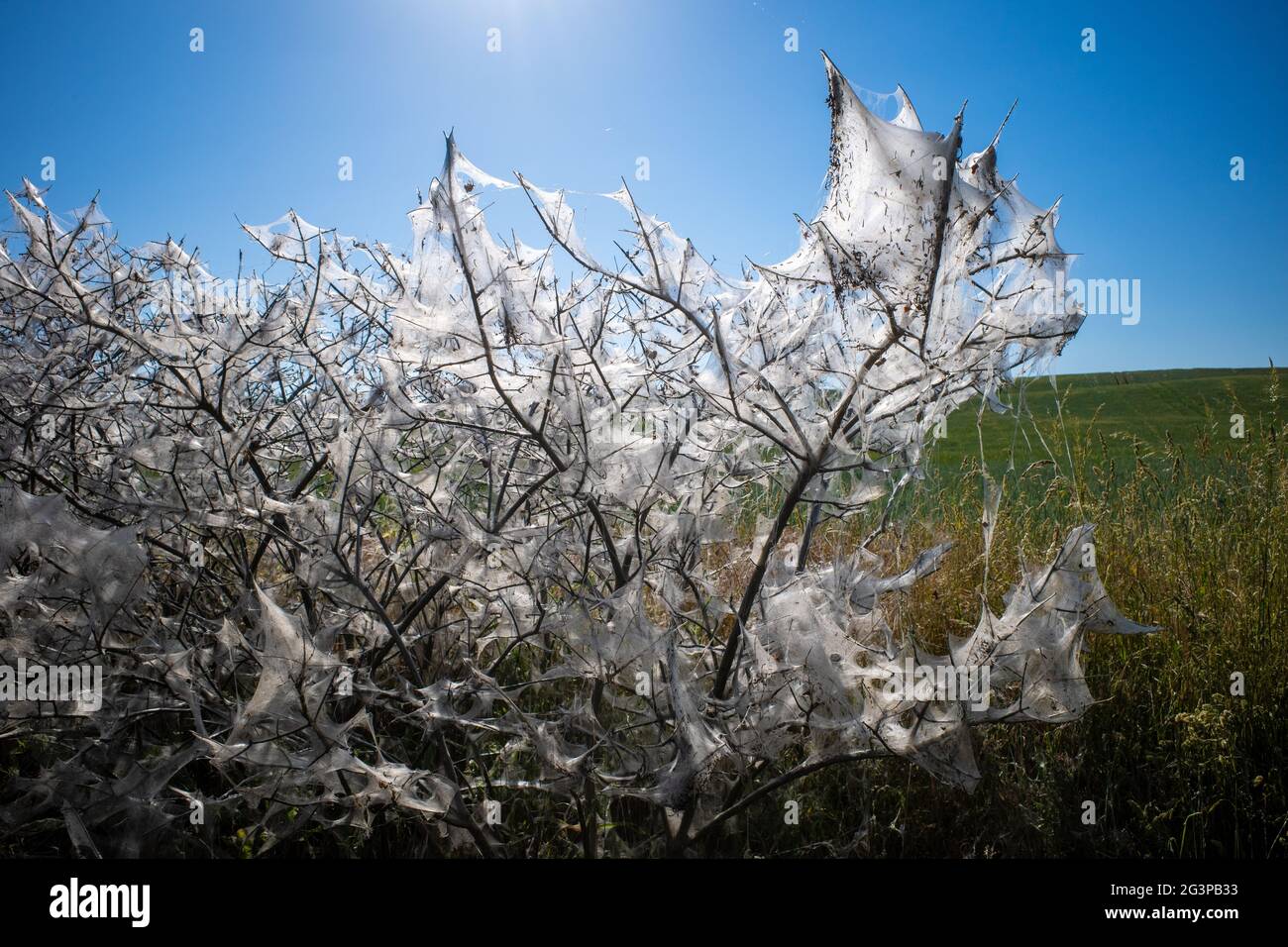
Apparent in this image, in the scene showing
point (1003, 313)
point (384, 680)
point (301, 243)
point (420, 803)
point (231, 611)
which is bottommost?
point (420, 803)

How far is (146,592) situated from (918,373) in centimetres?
200

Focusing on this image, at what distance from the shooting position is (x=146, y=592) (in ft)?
6.08

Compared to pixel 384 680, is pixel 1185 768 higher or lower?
lower

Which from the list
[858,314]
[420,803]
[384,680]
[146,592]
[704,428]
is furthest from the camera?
[384,680]

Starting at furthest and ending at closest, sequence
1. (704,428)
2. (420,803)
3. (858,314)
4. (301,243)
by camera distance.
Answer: (301,243)
(704,428)
(858,314)
(420,803)

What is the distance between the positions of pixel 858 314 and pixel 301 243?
5.50 feet

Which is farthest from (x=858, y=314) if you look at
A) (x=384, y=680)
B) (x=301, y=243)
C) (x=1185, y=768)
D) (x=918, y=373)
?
(x=1185, y=768)

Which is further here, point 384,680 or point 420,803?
point 384,680

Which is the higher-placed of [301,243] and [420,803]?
[301,243]
